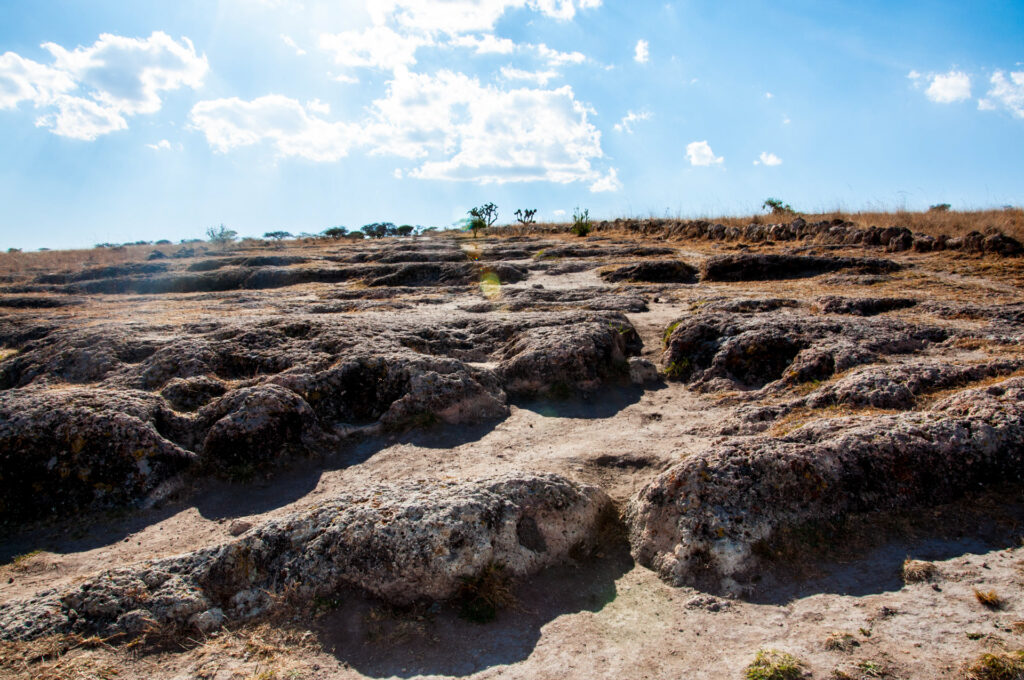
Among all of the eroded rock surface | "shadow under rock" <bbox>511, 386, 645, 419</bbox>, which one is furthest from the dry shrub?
"shadow under rock" <bbox>511, 386, 645, 419</bbox>

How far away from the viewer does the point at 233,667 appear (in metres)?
A: 3.38

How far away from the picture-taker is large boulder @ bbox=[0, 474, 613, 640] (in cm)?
379

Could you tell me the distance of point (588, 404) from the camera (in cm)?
780

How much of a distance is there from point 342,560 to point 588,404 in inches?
178

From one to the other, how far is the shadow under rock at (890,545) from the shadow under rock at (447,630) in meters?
1.21

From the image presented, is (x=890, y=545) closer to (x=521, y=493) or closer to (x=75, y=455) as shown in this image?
(x=521, y=493)

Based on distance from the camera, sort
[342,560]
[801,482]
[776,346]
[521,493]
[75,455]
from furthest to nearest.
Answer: [776,346] → [75,455] → [521,493] → [801,482] → [342,560]

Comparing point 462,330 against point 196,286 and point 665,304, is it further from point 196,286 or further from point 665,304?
point 196,286

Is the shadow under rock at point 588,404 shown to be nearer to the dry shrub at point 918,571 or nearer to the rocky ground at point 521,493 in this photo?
the rocky ground at point 521,493

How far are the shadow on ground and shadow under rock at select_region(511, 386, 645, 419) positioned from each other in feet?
11.3

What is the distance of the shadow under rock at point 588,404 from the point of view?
751cm

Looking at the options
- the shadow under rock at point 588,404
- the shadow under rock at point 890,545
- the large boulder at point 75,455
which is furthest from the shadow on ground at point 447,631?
the large boulder at point 75,455

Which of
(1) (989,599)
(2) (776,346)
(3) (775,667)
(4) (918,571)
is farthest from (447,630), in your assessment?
(2) (776,346)

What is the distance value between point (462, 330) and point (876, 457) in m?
7.18
